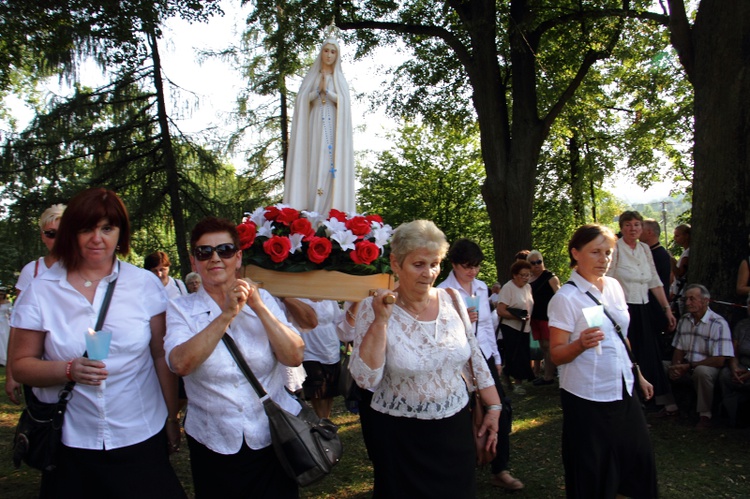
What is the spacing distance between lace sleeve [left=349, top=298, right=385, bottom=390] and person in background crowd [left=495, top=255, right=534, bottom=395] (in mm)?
5833

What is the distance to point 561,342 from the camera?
Answer: 4.06 m

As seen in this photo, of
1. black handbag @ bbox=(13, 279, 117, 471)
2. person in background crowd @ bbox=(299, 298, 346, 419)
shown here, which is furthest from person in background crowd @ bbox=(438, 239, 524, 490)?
black handbag @ bbox=(13, 279, 117, 471)

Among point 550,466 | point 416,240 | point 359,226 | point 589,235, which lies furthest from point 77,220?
point 550,466

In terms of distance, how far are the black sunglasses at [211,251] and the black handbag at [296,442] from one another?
0.42m

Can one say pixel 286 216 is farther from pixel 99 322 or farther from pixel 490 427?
pixel 490 427

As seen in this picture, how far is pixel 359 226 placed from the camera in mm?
3809

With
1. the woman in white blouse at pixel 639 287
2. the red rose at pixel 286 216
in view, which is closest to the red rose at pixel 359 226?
the red rose at pixel 286 216

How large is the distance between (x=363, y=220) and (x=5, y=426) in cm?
706

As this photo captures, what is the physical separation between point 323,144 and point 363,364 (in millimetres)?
2120

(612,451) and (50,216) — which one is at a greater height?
(50,216)

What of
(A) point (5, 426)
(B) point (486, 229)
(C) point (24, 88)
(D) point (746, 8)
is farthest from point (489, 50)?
(C) point (24, 88)

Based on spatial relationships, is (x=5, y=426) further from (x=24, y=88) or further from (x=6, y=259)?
(x=24, y=88)

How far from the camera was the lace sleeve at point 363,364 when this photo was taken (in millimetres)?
3264

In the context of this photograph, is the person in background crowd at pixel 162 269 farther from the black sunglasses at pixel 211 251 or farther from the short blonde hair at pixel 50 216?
the black sunglasses at pixel 211 251
